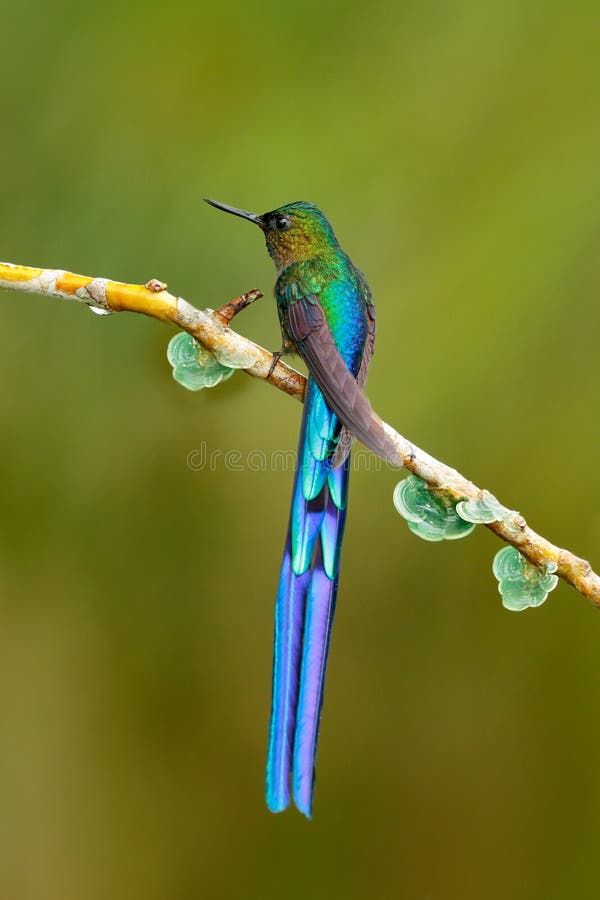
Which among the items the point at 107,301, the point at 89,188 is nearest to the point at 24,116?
the point at 89,188

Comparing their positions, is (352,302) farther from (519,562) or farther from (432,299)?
(432,299)

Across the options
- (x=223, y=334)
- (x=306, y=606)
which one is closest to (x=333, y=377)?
(x=223, y=334)

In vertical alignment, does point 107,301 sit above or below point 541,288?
below

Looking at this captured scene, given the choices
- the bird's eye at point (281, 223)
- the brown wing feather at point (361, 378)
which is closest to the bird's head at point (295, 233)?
the bird's eye at point (281, 223)

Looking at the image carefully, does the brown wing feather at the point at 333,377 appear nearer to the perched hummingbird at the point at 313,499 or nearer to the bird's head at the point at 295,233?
the perched hummingbird at the point at 313,499

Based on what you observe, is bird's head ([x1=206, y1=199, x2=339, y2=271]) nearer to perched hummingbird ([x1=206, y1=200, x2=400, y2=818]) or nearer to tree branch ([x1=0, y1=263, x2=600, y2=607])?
perched hummingbird ([x1=206, y1=200, x2=400, y2=818])

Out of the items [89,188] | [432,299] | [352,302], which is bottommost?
[352,302]

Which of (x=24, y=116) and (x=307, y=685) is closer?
(x=307, y=685)

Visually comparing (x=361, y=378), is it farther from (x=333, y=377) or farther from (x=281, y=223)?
(x=281, y=223)

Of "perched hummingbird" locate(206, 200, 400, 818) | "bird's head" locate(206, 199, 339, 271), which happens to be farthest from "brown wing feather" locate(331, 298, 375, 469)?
"bird's head" locate(206, 199, 339, 271)
